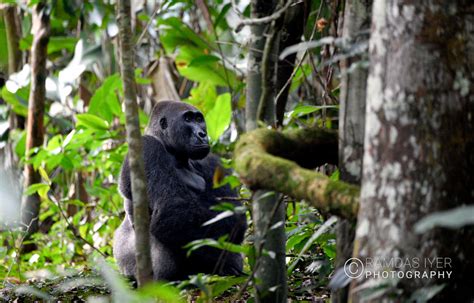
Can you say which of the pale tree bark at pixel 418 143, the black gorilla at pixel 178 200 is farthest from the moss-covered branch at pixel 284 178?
the black gorilla at pixel 178 200

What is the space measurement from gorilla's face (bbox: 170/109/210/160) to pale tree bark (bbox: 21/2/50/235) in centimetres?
278

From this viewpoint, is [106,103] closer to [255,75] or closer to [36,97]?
[36,97]

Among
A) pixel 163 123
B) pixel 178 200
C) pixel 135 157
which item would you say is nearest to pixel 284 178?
pixel 135 157

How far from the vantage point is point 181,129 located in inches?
220

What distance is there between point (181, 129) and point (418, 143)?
11.0 ft

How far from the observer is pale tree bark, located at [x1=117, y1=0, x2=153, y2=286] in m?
3.13

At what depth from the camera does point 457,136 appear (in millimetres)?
2467

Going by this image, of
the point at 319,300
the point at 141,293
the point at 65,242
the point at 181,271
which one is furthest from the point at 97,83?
the point at 141,293

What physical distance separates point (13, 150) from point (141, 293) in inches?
266

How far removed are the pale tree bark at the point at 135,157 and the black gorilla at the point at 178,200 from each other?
1.72m

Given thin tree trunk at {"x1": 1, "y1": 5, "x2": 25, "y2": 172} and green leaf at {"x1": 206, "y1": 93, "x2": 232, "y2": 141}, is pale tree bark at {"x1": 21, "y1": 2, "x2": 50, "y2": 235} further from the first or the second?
green leaf at {"x1": 206, "y1": 93, "x2": 232, "y2": 141}

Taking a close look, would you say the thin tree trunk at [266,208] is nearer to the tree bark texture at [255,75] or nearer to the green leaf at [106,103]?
the tree bark texture at [255,75]

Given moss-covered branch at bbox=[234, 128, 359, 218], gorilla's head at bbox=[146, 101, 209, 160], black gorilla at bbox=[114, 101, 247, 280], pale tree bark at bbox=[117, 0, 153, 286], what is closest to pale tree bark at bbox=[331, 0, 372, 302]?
moss-covered branch at bbox=[234, 128, 359, 218]

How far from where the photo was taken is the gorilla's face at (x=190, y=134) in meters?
5.48
